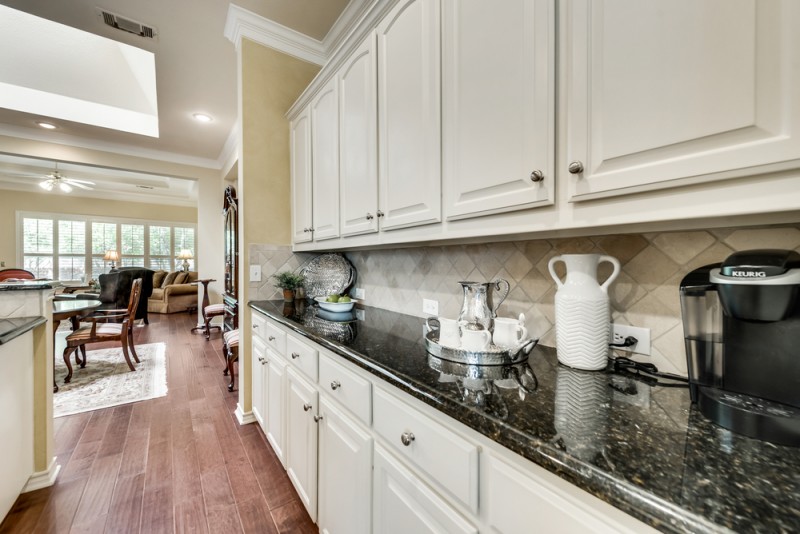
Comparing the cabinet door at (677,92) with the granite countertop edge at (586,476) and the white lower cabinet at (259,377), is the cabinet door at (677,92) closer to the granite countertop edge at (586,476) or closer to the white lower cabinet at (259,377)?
the granite countertop edge at (586,476)

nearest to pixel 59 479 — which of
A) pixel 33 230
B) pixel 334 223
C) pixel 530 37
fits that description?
pixel 334 223

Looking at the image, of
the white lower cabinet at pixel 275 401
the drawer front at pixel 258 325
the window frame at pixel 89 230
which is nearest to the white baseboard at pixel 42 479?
the white lower cabinet at pixel 275 401

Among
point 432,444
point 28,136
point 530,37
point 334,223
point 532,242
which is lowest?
point 432,444

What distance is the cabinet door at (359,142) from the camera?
1497mm

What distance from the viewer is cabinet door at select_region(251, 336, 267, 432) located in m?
1.99

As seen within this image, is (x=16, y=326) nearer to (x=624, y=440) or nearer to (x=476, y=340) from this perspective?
(x=476, y=340)

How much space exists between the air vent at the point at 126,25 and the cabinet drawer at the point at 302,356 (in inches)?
107

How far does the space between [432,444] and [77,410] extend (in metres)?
3.30

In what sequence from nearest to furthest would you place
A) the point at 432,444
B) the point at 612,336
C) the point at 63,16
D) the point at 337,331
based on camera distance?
the point at 432,444
the point at 612,336
the point at 337,331
the point at 63,16

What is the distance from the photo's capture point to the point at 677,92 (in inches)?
24.4

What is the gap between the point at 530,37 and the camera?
2.73 ft

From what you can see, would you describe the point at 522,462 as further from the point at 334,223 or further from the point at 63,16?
the point at 63,16

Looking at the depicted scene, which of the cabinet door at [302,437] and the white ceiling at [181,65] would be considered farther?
the white ceiling at [181,65]

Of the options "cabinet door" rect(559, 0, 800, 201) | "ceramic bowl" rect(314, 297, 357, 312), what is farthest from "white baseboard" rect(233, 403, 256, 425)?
"cabinet door" rect(559, 0, 800, 201)
